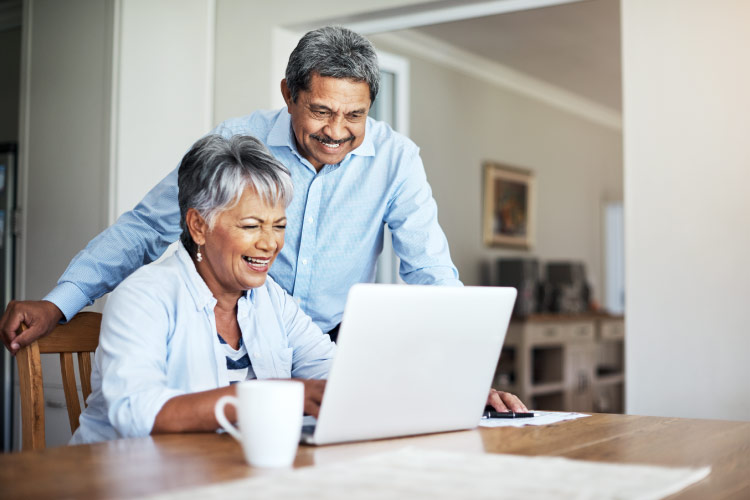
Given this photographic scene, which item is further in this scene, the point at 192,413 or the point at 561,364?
the point at 561,364

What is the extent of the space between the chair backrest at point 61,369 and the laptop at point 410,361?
0.55 metres

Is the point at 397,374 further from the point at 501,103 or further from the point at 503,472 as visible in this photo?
the point at 501,103

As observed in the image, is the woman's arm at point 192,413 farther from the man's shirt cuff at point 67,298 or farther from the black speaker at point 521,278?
the black speaker at point 521,278

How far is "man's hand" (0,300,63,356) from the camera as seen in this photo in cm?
163

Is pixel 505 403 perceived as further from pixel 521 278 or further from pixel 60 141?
pixel 521 278

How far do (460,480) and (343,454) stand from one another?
0.74ft

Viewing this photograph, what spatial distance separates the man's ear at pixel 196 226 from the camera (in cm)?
164

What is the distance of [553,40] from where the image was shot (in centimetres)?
589

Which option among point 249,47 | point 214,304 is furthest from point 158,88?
point 214,304

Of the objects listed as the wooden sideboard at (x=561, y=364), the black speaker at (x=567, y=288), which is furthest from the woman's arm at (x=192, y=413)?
the black speaker at (x=567, y=288)

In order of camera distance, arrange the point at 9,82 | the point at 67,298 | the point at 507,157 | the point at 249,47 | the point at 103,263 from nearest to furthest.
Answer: the point at 67,298
the point at 103,263
the point at 249,47
the point at 9,82
the point at 507,157

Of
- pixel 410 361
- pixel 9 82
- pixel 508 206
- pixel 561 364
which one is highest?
pixel 9 82

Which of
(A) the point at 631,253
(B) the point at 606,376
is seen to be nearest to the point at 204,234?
(A) the point at 631,253

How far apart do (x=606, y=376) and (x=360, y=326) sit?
633 cm
